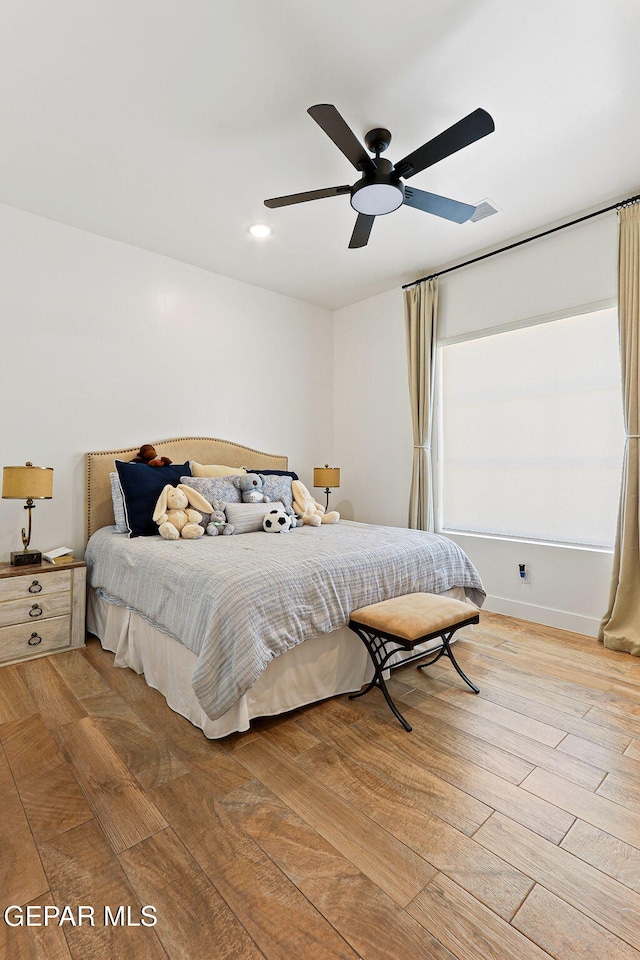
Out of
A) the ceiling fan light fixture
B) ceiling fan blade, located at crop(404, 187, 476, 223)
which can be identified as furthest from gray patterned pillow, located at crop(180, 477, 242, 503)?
ceiling fan blade, located at crop(404, 187, 476, 223)

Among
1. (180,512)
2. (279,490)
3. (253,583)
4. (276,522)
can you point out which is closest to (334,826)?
(253,583)

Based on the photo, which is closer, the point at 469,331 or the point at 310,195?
the point at 310,195

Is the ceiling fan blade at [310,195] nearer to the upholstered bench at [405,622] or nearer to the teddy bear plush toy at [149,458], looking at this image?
the teddy bear plush toy at [149,458]

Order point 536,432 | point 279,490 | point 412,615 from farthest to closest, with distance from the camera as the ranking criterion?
point 279,490 → point 536,432 → point 412,615

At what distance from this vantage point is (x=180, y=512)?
10.3 ft

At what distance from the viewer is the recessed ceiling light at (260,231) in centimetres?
339

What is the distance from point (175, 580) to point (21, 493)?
1227 mm

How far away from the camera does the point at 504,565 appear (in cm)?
372

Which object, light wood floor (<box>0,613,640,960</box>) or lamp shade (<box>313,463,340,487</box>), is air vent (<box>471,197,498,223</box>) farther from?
light wood floor (<box>0,613,640,960</box>)

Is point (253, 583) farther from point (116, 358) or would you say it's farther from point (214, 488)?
point (116, 358)

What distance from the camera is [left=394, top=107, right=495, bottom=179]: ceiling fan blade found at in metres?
1.95

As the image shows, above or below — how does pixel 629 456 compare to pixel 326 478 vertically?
above

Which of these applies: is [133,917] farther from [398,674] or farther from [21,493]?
[21,493]

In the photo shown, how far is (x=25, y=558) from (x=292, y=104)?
295cm
